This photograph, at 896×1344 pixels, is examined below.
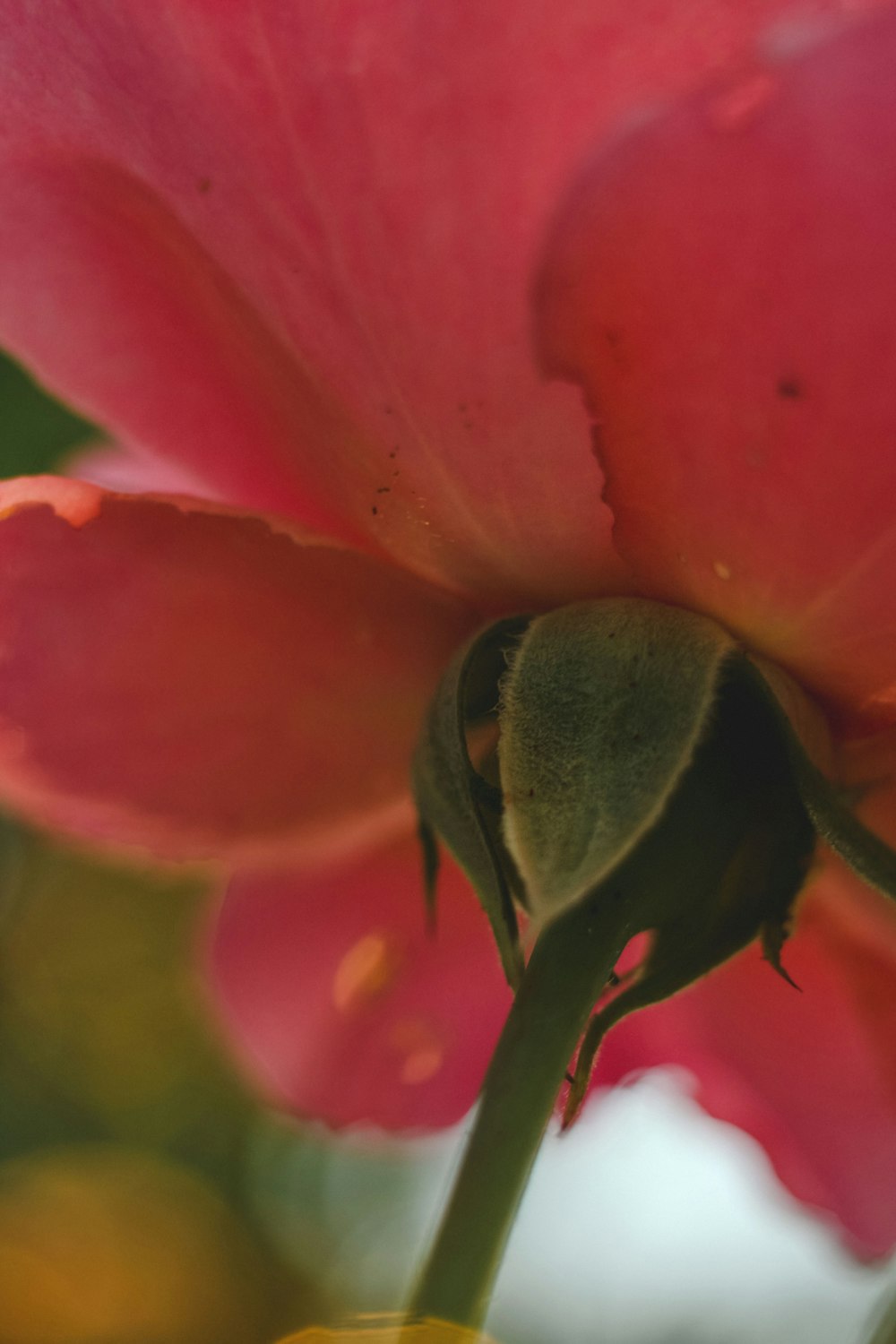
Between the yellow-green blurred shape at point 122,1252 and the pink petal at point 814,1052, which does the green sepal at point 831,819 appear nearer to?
the pink petal at point 814,1052

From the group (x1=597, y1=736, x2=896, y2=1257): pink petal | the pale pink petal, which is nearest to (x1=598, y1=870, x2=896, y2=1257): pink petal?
(x1=597, y1=736, x2=896, y2=1257): pink petal

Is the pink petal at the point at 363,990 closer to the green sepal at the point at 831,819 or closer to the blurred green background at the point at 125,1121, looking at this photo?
the green sepal at the point at 831,819

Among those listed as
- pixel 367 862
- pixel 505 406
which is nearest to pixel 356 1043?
pixel 367 862

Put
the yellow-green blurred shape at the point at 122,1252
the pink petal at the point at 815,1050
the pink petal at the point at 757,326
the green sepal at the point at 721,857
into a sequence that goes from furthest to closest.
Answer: the yellow-green blurred shape at the point at 122,1252
the pink petal at the point at 815,1050
the green sepal at the point at 721,857
the pink petal at the point at 757,326

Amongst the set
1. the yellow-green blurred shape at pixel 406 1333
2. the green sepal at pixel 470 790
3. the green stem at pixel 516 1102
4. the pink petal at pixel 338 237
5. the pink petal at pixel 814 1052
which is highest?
the pink petal at pixel 338 237

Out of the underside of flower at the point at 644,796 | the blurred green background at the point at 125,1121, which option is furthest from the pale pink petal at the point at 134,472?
the blurred green background at the point at 125,1121

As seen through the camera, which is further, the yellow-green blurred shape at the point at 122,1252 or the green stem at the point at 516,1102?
the yellow-green blurred shape at the point at 122,1252

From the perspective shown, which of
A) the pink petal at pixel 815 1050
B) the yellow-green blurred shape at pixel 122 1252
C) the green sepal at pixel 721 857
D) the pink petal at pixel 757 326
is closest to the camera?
the pink petal at pixel 757 326

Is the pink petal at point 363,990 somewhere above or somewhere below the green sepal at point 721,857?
below
